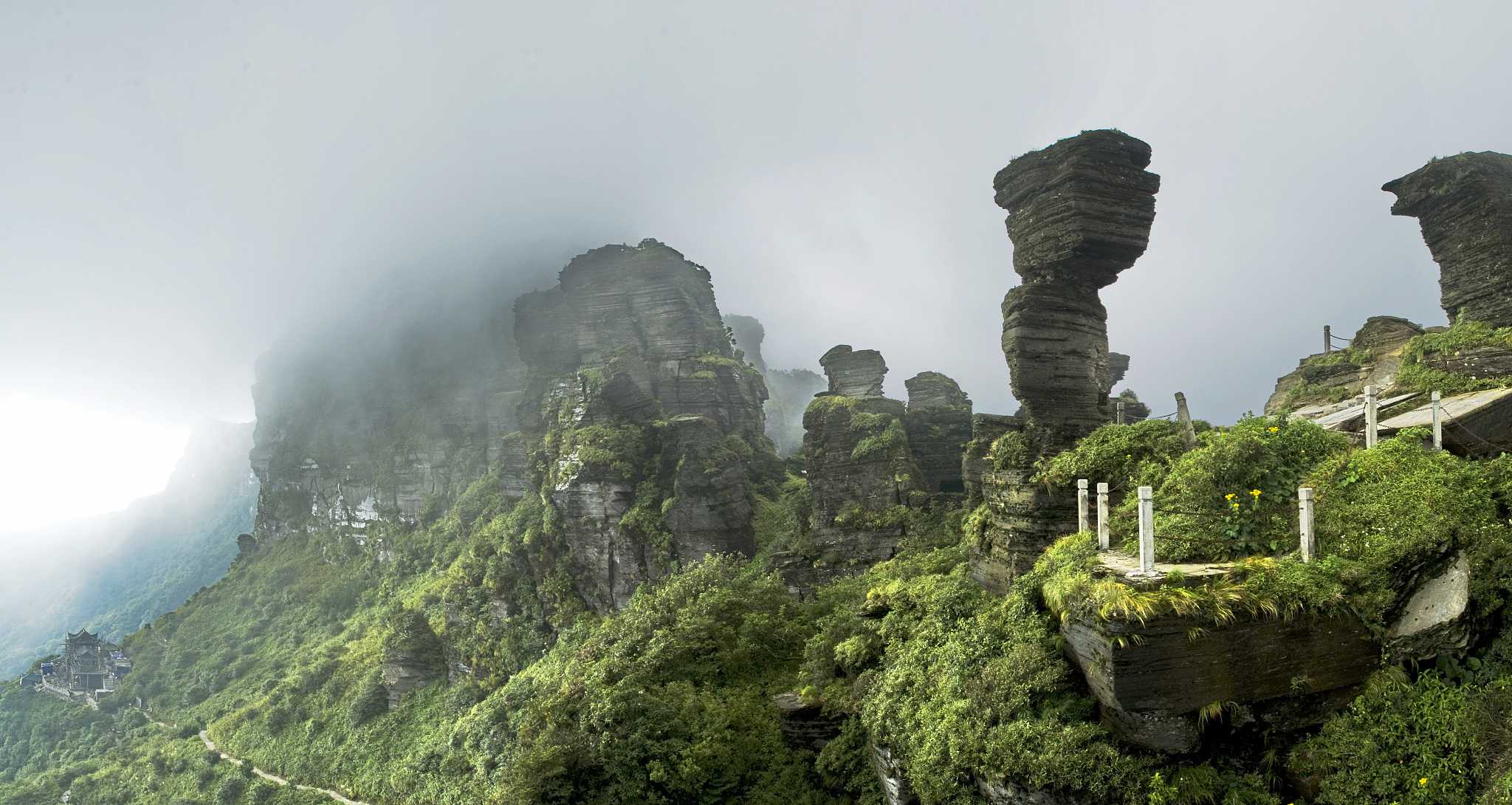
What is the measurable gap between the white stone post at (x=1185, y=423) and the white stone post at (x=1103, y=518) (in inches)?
114

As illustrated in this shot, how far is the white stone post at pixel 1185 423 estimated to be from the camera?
1026cm

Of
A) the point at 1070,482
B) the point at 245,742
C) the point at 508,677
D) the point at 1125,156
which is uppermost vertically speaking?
the point at 1125,156

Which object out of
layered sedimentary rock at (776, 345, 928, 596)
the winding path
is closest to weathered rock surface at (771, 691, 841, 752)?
layered sedimentary rock at (776, 345, 928, 596)

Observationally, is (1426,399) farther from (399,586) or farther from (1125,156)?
(399,586)

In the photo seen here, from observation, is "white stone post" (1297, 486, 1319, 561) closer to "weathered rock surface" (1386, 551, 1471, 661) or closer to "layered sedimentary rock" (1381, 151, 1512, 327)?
"weathered rock surface" (1386, 551, 1471, 661)

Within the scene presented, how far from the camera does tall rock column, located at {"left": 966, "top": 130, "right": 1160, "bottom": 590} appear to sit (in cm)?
1266

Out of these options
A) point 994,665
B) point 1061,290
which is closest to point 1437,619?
point 994,665

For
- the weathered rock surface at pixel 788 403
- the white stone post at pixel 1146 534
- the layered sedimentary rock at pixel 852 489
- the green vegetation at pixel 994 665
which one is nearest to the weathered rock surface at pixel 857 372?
the layered sedimentary rock at pixel 852 489

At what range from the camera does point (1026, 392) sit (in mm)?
13117

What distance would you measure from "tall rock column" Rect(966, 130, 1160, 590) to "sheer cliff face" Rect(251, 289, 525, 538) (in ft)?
153

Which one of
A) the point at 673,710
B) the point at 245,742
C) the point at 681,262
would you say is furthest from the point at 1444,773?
the point at 245,742

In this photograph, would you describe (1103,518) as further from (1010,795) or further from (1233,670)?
(1010,795)

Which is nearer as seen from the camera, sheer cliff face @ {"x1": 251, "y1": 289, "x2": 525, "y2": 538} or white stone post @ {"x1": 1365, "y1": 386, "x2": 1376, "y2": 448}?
white stone post @ {"x1": 1365, "y1": 386, "x2": 1376, "y2": 448}

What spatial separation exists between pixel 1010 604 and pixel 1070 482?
3137mm
